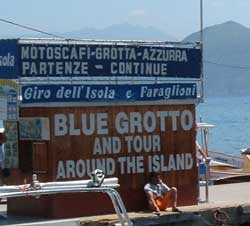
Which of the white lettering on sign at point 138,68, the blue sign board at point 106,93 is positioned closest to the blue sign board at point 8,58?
the blue sign board at point 106,93

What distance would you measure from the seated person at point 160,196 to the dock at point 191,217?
236 mm

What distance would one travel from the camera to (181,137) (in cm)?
1984

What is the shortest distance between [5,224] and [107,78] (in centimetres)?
343

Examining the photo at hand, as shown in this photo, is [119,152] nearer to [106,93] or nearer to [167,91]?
[106,93]

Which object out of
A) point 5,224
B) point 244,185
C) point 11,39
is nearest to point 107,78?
point 11,39

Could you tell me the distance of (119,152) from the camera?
1892cm

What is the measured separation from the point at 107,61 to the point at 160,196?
2695 mm

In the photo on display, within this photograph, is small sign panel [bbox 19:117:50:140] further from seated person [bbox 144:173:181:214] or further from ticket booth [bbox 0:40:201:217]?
seated person [bbox 144:173:181:214]

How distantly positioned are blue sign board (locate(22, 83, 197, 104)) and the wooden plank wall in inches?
7.0

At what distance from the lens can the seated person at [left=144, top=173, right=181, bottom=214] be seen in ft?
61.1

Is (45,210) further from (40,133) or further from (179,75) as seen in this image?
(179,75)

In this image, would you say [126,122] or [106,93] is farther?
[126,122]

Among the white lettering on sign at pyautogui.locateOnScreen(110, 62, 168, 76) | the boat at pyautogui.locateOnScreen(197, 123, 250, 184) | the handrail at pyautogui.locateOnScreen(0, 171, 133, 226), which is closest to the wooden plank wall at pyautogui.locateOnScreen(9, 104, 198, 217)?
the white lettering on sign at pyautogui.locateOnScreen(110, 62, 168, 76)

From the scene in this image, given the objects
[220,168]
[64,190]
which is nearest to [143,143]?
[64,190]
